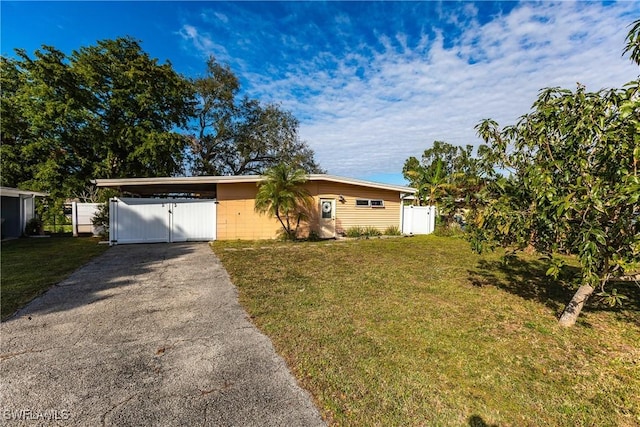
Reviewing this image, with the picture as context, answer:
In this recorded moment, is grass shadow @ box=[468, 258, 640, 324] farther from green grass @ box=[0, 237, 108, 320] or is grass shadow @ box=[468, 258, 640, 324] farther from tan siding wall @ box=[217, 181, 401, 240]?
green grass @ box=[0, 237, 108, 320]

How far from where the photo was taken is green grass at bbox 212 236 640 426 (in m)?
2.24

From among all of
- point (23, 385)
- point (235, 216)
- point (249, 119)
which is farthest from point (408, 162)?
point (23, 385)

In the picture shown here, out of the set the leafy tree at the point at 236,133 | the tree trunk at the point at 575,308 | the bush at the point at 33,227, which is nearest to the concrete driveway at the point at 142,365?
the tree trunk at the point at 575,308

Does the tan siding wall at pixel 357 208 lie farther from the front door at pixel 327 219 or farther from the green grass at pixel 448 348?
the green grass at pixel 448 348

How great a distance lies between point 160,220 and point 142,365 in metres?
9.63

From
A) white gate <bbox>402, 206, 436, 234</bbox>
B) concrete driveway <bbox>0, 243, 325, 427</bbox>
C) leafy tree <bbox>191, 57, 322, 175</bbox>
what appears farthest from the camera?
leafy tree <bbox>191, 57, 322, 175</bbox>

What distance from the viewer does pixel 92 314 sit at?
4.04m

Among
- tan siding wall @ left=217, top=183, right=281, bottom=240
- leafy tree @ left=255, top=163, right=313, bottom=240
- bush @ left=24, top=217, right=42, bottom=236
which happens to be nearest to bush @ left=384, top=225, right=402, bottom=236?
leafy tree @ left=255, top=163, right=313, bottom=240

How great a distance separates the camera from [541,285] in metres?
5.82

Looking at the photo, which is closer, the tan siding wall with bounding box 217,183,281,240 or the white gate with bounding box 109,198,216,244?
the white gate with bounding box 109,198,216,244

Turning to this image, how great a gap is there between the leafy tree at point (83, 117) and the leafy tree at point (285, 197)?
32.2 feet

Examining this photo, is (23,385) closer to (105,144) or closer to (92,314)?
(92,314)

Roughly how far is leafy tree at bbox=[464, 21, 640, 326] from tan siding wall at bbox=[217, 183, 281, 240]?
9.77 metres

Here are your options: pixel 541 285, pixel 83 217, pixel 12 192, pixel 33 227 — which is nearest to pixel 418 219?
pixel 541 285
